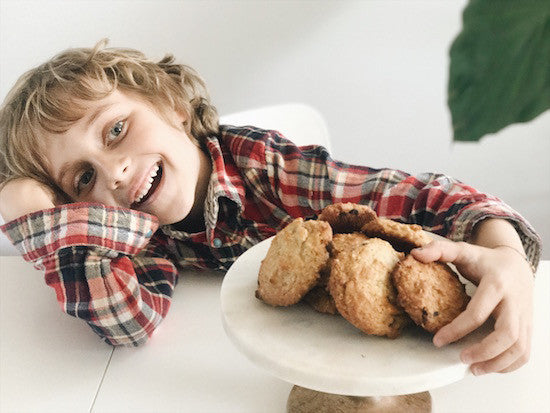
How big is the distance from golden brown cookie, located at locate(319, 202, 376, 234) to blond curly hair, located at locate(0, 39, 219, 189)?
423 millimetres

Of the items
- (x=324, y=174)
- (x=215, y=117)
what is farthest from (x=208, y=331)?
(x=215, y=117)

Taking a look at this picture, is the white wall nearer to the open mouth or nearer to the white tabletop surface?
the open mouth

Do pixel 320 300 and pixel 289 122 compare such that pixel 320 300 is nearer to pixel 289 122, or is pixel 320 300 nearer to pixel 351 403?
pixel 351 403

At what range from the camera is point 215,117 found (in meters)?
0.96

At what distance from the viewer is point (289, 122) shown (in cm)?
111

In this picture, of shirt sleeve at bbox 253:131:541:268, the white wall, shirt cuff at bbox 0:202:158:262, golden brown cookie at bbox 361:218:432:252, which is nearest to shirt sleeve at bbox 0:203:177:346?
shirt cuff at bbox 0:202:158:262

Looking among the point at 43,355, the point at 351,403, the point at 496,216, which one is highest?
the point at 496,216

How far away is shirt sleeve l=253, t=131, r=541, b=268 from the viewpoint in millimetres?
664

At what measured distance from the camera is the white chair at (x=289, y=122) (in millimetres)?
1089

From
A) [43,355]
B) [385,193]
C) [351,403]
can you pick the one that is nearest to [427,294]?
[351,403]

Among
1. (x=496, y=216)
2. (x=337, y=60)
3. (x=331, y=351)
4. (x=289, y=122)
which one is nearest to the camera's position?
(x=331, y=351)

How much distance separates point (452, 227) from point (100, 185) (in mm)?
452

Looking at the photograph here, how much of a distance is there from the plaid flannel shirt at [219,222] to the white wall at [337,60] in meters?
0.34

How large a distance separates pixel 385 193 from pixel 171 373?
0.36 metres
